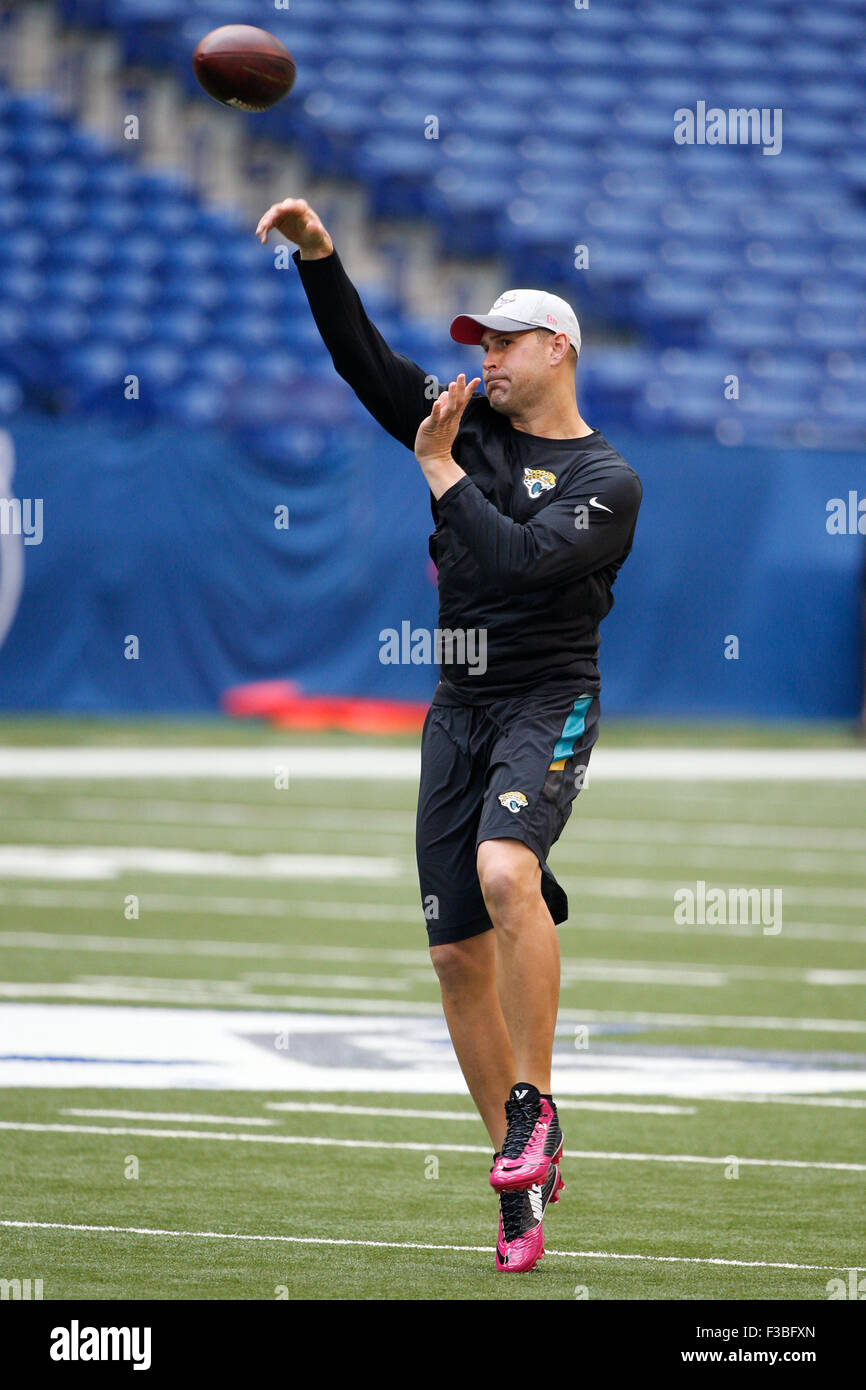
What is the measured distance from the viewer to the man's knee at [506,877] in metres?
5.26

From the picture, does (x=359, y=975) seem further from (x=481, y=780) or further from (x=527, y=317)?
(x=527, y=317)

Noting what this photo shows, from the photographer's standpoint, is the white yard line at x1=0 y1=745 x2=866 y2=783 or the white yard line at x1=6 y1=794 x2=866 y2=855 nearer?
the white yard line at x1=6 y1=794 x2=866 y2=855

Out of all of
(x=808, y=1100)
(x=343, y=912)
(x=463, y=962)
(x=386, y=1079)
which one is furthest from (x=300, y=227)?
(x=343, y=912)

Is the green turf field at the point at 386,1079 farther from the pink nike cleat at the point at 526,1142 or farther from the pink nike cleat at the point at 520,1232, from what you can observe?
the pink nike cleat at the point at 526,1142

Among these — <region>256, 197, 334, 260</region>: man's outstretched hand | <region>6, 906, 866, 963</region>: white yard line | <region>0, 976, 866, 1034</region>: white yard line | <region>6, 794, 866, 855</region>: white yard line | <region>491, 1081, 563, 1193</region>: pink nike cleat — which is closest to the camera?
<region>491, 1081, 563, 1193</region>: pink nike cleat

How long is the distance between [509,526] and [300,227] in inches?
35.4

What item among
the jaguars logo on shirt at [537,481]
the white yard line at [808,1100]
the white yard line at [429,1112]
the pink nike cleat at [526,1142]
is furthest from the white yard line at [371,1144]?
the jaguars logo on shirt at [537,481]

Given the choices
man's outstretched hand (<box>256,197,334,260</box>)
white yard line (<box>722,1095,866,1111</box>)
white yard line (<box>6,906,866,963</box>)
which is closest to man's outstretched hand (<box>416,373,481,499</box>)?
man's outstretched hand (<box>256,197,334,260</box>)

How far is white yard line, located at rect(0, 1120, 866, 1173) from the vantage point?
650 centimetres

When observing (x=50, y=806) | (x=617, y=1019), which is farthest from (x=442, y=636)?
(x=50, y=806)

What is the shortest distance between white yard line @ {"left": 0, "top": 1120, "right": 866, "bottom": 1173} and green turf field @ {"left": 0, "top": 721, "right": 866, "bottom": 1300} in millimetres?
17

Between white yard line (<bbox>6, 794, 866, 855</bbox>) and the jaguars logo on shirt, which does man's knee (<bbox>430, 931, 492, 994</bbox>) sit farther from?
white yard line (<bbox>6, 794, 866, 855</bbox>)

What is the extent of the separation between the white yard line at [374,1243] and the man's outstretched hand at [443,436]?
1.70 metres

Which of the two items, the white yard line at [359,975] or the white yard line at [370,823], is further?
the white yard line at [370,823]
